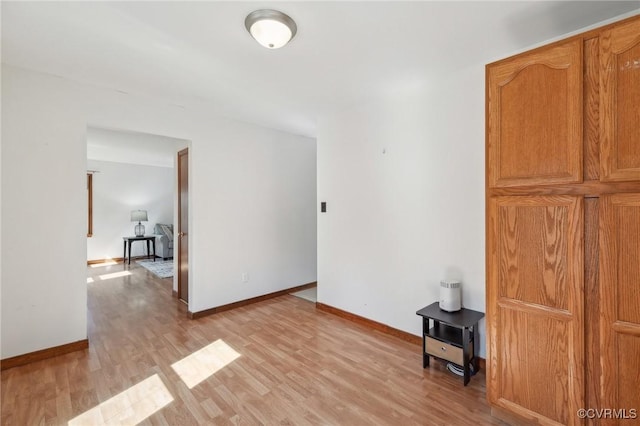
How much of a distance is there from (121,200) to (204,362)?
6482 mm

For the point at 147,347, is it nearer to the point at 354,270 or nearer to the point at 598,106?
the point at 354,270

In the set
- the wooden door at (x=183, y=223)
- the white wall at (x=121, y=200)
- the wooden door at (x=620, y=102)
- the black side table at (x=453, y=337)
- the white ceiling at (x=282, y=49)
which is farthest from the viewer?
the white wall at (x=121, y=200)

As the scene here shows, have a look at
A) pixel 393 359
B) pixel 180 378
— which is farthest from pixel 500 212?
pixel 180 378

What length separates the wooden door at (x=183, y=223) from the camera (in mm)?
4023

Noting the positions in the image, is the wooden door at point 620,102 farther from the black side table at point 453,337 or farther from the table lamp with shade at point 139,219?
the table lamp with shade at point 139,219

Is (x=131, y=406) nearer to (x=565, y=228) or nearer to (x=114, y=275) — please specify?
(x=565, y=228)

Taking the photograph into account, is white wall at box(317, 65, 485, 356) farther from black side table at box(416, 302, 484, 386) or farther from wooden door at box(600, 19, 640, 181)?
wooden door at box(600, 19, 640, 181)

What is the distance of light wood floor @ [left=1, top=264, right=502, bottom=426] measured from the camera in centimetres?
188

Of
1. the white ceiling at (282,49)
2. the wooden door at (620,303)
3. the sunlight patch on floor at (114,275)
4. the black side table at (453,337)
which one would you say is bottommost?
the sunlight patch on floor at (114,275)

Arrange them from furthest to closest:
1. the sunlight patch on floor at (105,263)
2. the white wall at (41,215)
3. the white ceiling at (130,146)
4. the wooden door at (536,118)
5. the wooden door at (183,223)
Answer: the sunlight patch on floor at (105,263) < the white ceiling at (130,146) < the wooden door at (183,223) < the white wall at (41,215) < the wooden door at (536,118)

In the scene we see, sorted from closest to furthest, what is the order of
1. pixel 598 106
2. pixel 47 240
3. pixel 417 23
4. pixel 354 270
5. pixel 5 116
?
1. pixel 598 106
2. pixel 417 23
3. pixel 5 116
4. pixel 47 240
5. pixel 354 270

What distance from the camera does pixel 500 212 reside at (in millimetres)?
1770

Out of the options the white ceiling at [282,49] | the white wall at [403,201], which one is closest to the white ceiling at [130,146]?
the white ceiling at [282,49]

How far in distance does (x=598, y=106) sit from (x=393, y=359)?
7.53 feet
